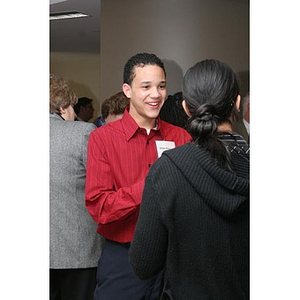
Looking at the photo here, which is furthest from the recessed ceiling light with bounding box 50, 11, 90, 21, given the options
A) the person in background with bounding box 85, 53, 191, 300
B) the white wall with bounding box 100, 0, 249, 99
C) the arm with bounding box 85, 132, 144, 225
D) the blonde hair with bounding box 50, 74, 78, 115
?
the arm with bounding box 85, 132, 144, 225

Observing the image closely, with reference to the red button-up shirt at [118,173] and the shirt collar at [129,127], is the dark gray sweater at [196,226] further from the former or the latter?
the shirt collar at [129,127]

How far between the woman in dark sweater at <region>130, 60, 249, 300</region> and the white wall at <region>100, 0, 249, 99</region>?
8.96ft

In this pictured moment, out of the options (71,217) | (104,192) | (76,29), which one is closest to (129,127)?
(104,192)

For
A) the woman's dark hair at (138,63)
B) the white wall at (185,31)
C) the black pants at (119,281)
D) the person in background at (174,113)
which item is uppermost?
the white wall at (185,31)

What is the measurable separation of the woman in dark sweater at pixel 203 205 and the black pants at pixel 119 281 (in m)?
0.42

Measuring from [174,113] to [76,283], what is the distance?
1.23 metres

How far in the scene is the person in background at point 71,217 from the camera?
225 centimetres

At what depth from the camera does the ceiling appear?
5541 mm

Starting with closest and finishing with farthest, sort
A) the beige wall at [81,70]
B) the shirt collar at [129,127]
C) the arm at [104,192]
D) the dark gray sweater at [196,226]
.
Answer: the dark gray sweater at [196,226]
the arm at [104,192]
the shirt collar at [129,127]
the beige wall at [81,70]

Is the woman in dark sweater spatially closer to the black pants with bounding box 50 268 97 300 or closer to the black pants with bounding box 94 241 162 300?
the black pants with bounding box 94 241 162 300

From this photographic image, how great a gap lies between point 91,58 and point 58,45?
5.88 ft

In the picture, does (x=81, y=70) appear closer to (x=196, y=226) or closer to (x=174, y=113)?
(x=174, y=113)

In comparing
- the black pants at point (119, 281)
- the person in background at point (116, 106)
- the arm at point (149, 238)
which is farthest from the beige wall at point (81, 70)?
the arm at point (149, 238)
